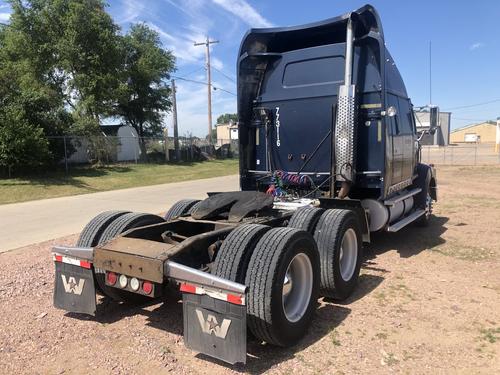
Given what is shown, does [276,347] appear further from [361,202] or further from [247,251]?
[361,202]

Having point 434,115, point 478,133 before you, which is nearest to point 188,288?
point 434,115

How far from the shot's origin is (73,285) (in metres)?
4.37

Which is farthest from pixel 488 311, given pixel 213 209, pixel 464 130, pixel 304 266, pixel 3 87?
pixel 464 130

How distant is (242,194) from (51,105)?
21.0 metres

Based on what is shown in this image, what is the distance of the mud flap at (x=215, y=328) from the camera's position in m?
3.34

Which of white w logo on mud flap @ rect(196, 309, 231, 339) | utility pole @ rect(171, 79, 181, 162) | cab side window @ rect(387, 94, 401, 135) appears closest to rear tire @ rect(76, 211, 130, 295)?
white w logo on mud flap @ rect(196, 309, 231, 339)

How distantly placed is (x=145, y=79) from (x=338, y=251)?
33.4 m

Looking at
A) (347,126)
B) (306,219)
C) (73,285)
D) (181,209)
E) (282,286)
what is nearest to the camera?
(282,286)

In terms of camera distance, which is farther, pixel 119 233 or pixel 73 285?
pixel 119 233

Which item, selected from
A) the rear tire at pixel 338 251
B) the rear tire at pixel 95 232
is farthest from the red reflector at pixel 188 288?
the rear tire at pixel 338 251

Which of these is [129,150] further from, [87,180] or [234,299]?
[234,299]

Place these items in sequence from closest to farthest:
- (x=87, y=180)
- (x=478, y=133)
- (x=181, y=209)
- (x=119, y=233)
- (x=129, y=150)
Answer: (x=119, y=233) < (x=181, y=209) < (x=87, y=180) < (x=129, y=150) < (x=478, y=133)

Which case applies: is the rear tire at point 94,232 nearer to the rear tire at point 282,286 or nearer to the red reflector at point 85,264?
the red reflector at point 85,264

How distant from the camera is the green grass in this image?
16.8 metres
